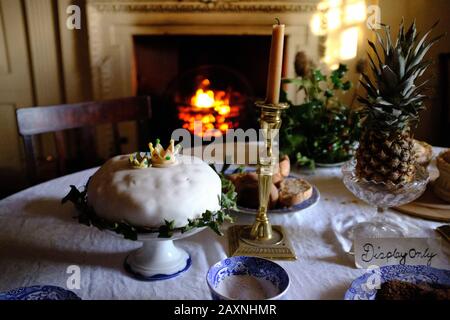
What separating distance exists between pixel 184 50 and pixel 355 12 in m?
1.11

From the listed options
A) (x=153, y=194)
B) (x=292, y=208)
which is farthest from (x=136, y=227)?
(x=292, y=208)

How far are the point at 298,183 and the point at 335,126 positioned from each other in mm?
340

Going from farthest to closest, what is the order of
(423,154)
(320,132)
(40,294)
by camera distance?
(320,132) → (423,154) → (40,294)

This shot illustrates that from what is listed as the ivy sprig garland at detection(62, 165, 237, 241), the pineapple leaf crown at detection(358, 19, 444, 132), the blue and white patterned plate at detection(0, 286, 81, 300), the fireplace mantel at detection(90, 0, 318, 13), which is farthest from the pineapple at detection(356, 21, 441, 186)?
the fireplace mantel at detection(90, 0, 318, 13)

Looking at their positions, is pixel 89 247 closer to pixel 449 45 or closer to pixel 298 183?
pixel 298 183

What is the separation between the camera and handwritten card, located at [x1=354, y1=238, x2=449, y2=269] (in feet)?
2.57

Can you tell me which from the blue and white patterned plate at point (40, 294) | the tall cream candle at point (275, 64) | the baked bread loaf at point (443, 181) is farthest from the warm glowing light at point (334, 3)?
the blue and white patterned plate at point (40, 294)

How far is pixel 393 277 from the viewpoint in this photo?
735 mm

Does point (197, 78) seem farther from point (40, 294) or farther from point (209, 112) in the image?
point (40, 294)

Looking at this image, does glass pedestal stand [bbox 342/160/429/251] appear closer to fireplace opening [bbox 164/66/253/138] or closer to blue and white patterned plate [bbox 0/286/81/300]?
blue and white patterned plate [bbox 0/286/81/300]

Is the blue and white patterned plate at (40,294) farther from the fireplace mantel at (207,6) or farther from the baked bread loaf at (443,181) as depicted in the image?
the fireplace mantel at (207,6)

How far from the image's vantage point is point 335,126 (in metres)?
1.35

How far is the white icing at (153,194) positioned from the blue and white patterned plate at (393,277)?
27cm

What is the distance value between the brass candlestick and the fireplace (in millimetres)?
1848
